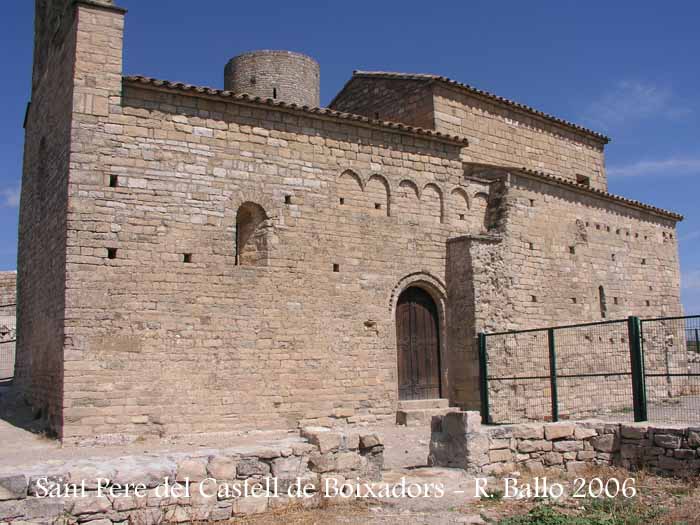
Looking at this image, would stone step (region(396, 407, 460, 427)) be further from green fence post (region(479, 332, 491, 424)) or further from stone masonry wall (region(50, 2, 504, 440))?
green fence post (region(479, 332, 491, 424))

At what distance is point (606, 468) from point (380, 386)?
5.49 meters

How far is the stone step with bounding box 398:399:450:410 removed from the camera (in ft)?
43.8

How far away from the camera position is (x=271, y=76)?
18.2 m

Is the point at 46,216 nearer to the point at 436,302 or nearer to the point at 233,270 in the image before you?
the point at 233,270

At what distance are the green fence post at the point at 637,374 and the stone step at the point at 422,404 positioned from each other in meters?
5.23

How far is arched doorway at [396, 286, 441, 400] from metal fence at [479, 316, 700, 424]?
1216 millimetres

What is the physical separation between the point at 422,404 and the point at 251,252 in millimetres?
4796

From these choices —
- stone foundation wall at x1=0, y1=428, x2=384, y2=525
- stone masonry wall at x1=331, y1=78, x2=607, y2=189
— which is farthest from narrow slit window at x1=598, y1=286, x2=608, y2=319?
stone foundation wall at x1=0, y1=428, x2=384, y2=525

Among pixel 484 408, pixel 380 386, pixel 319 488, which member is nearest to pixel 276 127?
pixel 380 386

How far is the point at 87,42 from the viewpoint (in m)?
10.9

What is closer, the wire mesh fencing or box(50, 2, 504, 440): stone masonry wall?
box(50, 2, 504, 440): stone masonry wall

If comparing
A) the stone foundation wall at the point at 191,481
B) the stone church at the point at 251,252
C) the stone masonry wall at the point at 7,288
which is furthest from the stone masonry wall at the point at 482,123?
the stone masonry wall at the point at 7,288

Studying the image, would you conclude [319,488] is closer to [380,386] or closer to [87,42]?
[380,386]

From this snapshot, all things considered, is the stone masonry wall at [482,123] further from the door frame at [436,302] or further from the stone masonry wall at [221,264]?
the door frame at [436,302]
